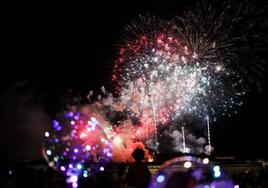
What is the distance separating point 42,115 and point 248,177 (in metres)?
17.3

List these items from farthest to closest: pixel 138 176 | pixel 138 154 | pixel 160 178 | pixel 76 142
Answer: pixel 76 142, pixel 138 154, pixel 138 176, pixel 160 178

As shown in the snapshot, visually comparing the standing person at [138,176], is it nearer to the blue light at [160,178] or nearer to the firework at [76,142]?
the blue light at [160,178]

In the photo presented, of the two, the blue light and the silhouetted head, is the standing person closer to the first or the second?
the silhouetted head

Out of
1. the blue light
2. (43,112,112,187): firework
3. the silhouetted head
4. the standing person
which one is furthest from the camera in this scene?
(43,112,112,187): firework

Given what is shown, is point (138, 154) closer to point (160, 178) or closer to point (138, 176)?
point (138, 176)

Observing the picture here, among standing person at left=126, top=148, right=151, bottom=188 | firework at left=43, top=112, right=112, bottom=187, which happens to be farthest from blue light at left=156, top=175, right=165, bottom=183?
firework at left=43, top=112, right=112, bottom=187

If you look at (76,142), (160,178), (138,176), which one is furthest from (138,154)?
(76,142)

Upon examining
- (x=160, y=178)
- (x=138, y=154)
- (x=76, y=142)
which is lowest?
(x=160, y=178)

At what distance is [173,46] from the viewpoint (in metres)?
19.7

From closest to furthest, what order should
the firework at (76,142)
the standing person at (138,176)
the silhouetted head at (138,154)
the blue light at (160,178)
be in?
the blue light at (160,178) < the standing person at (138,176) < the silhouetted head at (138,154) < the firework at (76,142)

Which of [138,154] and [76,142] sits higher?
[76,142]

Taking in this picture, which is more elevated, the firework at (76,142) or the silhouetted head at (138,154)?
the firework at (76,142)

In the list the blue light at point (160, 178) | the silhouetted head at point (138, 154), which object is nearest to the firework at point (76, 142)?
the silhouetted head at point (138, 154)

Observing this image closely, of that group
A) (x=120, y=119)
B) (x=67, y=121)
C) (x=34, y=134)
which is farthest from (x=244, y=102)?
(x=67, y=121)
